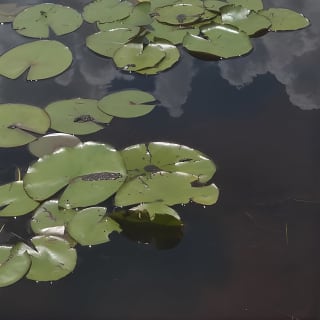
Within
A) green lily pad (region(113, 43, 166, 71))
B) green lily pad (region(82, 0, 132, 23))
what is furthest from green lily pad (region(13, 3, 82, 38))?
green lily pad (region(113, 43, 166, 71))

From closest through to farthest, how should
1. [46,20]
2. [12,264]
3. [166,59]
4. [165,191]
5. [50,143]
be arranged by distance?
[12,264] < [165,191] < [50,143] < [166,59] < [46,20]

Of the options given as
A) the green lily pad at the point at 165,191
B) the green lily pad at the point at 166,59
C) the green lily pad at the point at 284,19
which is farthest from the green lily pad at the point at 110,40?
the green lily pad at the point at 165,191

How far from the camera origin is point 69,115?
5.84 feet

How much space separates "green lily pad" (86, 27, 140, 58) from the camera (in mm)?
2066

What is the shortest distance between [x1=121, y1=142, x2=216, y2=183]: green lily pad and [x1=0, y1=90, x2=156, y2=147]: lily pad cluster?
19 centimetres

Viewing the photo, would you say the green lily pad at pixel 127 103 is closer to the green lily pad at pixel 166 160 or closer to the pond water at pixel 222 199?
the pond water at pixel 222 199

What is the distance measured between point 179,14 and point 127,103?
58 centimetres

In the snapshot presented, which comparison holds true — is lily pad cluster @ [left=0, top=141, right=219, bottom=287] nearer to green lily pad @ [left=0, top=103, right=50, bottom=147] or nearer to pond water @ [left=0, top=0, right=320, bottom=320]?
pond water @ [left=0, top=0, right=320, bottom=320]

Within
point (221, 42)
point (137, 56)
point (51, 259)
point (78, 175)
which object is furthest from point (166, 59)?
point (51, 259)

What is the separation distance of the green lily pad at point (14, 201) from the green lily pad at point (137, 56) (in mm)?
643

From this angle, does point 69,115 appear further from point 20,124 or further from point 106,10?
point 106,10

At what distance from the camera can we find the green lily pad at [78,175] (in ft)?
4.93

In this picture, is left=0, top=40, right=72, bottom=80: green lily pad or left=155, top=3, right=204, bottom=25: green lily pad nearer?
left=0, top=40, right=72, bottom=80: green lily pad

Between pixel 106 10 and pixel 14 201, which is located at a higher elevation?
pixel 106 10
